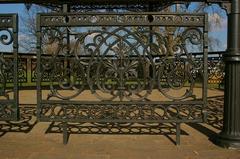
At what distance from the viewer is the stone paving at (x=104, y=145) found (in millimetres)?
5456

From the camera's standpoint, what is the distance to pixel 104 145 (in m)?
6.04

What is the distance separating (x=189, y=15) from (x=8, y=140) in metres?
3.27

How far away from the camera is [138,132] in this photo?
6.91m

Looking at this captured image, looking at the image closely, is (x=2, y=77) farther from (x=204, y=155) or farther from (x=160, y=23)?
(x=204, y=155)

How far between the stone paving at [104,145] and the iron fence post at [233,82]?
21cm

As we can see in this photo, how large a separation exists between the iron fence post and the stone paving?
8.4 inches

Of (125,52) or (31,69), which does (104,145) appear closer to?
(125,52)

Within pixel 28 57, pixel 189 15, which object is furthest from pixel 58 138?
pixel 28 57

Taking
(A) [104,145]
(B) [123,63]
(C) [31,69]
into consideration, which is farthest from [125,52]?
(C) [31,69]

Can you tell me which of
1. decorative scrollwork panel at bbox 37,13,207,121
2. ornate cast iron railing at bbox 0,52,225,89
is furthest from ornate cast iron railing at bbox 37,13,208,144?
ornate cast iron railing at bbox 0,52,225,89

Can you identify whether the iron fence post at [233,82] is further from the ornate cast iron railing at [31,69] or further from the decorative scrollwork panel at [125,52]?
the ornate cast iron railing at [31,69]

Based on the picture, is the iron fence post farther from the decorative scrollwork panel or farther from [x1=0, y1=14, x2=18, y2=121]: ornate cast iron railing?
[x1=0, y1=14, x2=18, y2=121]: ornate cast iron railing

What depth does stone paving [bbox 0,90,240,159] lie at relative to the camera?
5456mm

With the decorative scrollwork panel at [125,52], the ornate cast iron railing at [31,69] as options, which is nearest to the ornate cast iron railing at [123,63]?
the decorative scrollwork panel at [125,52]
